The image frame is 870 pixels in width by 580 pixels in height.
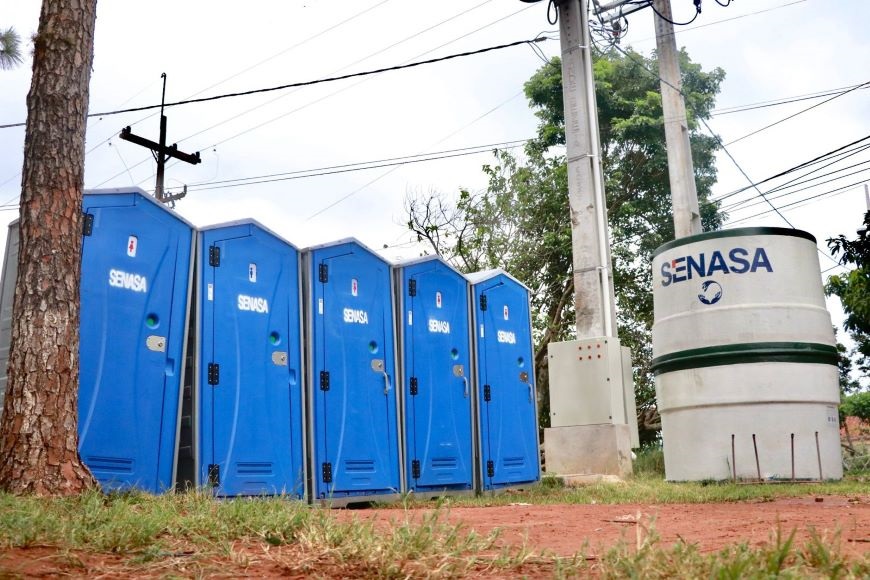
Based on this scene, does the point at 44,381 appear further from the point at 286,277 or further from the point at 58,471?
the point at 286,277

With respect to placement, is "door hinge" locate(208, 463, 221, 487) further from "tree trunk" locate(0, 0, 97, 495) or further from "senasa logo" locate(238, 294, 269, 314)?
"tree trunk" locate(0, 0, 97, 495)

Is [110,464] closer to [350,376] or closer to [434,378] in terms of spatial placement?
[350,376]

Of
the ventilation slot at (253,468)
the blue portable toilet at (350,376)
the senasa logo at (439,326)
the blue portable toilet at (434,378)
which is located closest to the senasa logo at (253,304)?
the blue portable toilet at (350,376)

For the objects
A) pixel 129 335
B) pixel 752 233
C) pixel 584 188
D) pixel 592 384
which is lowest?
pixel 592 384

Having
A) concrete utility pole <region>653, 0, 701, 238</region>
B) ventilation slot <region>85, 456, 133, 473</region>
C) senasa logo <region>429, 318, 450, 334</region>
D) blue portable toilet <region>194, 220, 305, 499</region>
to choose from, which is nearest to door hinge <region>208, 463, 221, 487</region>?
blue portable toilet <region>194, 220, 305, 499</region>

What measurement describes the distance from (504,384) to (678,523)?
472cm

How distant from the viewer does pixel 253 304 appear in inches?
256

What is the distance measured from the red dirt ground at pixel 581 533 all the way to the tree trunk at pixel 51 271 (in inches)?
66.4

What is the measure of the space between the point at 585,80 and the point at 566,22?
0.84 metres

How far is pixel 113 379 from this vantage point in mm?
5520

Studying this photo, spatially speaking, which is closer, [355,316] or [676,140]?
[355,316]

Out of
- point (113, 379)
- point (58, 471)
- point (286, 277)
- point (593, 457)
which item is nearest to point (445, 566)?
point (58, 471)

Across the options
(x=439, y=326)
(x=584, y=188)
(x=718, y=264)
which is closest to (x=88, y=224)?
(x=439, y=326)

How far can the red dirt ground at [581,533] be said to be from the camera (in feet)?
8.56
